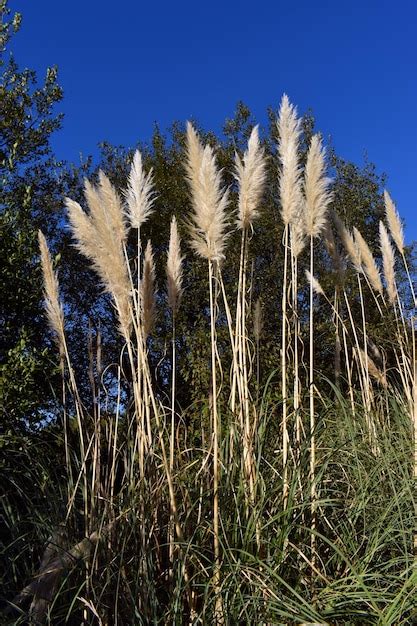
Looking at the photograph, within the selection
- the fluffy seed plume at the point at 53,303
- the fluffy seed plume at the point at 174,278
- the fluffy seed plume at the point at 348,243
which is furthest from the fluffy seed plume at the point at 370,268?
the fluffy seed plume at the point at 53,303

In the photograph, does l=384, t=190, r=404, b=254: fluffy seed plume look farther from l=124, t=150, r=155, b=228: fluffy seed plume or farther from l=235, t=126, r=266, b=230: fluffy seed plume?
l=124, t=150, r=155, b=228: fluffy seed plume

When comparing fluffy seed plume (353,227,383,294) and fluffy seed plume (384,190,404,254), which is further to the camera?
fluffy seed plume (384,190,404,254)

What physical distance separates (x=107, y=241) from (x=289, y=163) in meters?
0.88

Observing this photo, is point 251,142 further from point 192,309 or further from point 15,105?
point 192,309

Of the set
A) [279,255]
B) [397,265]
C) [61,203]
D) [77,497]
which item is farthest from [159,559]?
[397,265]

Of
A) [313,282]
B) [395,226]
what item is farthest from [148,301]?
[395,226]

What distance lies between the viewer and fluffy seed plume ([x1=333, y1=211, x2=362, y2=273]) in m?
Result: 3.84

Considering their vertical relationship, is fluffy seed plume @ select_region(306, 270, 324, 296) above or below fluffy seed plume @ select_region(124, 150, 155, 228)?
below

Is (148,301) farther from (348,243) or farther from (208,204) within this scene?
(348,243)

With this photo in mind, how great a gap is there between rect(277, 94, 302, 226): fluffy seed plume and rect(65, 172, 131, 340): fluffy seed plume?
0.70m

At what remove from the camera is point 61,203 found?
8.93 m

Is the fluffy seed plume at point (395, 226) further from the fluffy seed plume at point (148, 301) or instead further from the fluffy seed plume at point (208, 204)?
the fluffy seed plume at point (148, 301)

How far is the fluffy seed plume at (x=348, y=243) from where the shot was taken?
151 inches

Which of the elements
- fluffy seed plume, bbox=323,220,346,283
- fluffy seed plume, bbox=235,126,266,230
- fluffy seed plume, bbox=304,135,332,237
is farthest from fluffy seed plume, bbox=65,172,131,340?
fluffy seed plume, bbox=323,220,346,283
